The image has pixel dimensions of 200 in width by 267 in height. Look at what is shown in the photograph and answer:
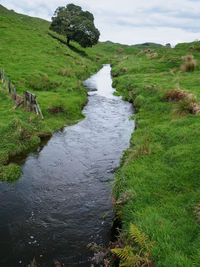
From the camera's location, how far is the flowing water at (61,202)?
6.95 m

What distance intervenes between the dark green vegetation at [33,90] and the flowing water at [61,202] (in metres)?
1.43

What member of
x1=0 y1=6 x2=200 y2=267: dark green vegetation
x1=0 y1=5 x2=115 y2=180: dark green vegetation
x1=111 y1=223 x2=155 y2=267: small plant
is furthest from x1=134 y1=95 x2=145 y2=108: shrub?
x1=111 y1=223 x2=155 y2=267: small plant

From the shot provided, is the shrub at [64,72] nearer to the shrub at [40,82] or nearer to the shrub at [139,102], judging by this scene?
the shrub at [40,82]

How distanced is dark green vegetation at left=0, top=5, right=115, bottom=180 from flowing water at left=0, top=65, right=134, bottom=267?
4.70 ft

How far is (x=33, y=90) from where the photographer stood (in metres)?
24.8

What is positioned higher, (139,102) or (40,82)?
(40,82)

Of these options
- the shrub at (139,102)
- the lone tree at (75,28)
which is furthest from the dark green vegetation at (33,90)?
the lone tree at (75,28)

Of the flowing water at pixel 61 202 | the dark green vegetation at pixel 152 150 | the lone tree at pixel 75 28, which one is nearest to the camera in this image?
the dark green vegetation at pixel 152 150

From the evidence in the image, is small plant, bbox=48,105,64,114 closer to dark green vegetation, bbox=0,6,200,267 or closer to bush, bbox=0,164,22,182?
dark green vegetation, bbox=0,6,200,267

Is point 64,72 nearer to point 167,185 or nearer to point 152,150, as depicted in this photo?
point 152,150

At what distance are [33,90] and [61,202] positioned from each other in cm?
1892

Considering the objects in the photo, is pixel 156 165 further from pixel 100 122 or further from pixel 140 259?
pixel 100 122

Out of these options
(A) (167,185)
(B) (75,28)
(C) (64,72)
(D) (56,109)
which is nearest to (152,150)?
(A) (167,185)

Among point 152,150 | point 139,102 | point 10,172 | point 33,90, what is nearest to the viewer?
point 10,172
